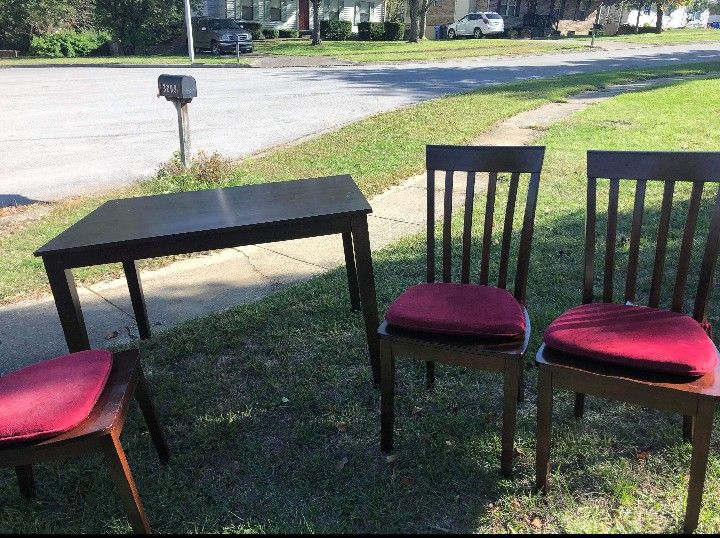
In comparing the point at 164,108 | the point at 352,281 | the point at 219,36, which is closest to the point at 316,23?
the point at 219,36

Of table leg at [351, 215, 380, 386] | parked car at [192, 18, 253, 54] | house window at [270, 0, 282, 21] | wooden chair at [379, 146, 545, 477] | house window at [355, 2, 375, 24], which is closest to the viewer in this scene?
wooden chair at [379, 146, 545, 477]

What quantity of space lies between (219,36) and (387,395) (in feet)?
94.5

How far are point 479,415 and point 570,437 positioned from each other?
0.42 metres

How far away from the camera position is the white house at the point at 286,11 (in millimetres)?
35531

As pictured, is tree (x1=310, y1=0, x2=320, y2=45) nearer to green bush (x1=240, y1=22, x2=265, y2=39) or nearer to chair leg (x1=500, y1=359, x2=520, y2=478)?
green bush (x1=240, y1=22, x2=265, y2=39)

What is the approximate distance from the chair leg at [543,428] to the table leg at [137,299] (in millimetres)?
2421

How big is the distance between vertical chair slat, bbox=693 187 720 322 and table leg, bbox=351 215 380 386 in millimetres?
1377

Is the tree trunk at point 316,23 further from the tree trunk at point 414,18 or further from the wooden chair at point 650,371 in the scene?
the wooden chair at point 650,371

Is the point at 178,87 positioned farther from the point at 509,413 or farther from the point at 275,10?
the point at 275,10

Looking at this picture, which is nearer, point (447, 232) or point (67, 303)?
point (67, 303)

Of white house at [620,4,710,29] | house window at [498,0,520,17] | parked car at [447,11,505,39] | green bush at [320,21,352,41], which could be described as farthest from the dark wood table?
white house at [620,4,710,29]

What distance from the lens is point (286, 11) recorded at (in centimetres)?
3766

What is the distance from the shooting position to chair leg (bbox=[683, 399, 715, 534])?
6.63 ft

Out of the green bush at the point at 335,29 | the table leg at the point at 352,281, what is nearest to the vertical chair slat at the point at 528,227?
the table leg at the point at 352,281
